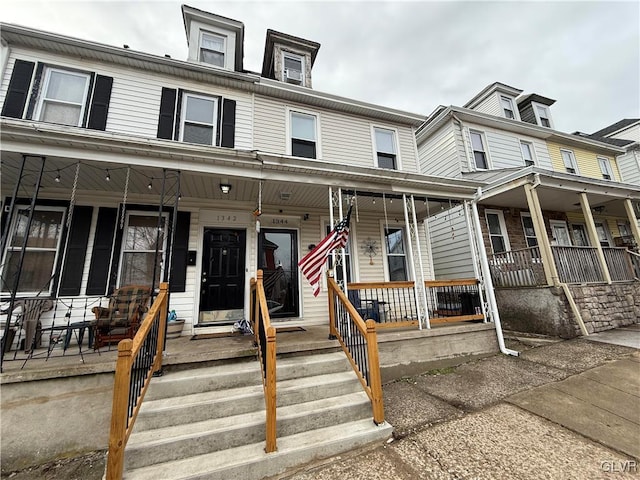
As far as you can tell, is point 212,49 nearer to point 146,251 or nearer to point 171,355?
point 146,251

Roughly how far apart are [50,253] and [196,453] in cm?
488

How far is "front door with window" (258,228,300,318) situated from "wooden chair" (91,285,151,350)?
2.34 metres

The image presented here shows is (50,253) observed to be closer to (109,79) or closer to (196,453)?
(109,79)

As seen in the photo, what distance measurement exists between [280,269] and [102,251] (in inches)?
137

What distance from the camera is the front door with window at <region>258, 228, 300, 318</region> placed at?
5.77 meters

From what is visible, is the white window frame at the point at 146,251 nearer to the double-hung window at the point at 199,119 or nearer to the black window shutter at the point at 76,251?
the black window shutter at the point at 76,251

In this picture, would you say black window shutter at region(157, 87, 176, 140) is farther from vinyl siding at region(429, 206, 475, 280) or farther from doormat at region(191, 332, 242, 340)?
vinyl siding at region(429, 206, 475, 280)

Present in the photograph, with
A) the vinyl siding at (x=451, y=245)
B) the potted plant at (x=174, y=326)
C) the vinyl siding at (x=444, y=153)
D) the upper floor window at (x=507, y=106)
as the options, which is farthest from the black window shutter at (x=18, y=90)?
the upper floor window at (x=507, y=106)

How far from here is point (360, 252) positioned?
257 inches

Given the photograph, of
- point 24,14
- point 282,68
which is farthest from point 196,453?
point 282,68

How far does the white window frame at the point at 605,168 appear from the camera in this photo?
456 inches

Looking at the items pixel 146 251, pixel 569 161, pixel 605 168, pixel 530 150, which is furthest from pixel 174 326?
pixel 605 168

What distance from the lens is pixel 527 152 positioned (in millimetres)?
10086

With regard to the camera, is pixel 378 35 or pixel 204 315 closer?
pixel 204 315
